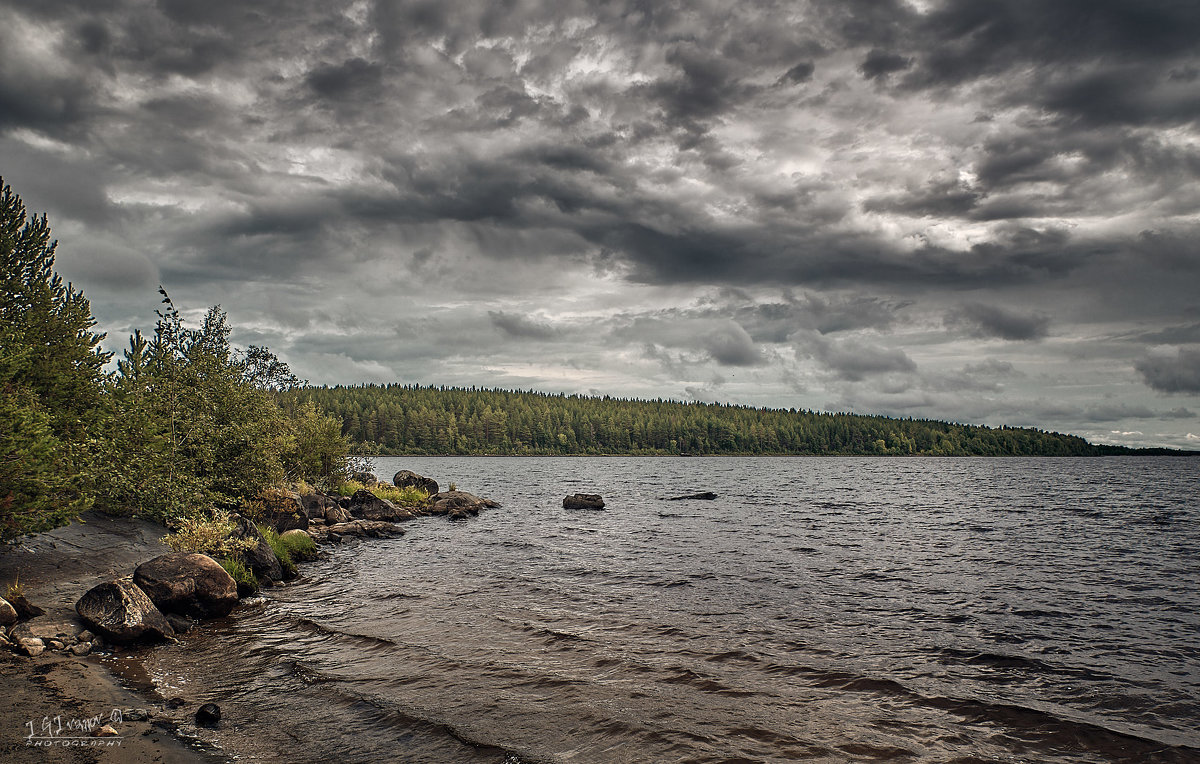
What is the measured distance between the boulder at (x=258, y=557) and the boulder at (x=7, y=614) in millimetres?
8650

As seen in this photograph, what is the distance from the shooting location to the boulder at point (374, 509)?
47000 mm

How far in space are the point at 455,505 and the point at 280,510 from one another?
69.9 feet

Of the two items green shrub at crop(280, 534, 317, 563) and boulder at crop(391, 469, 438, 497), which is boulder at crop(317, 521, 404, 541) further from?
boulder at crop(391, 469, 438, 497)

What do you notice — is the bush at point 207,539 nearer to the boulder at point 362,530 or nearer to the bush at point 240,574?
the bush at point 240,574

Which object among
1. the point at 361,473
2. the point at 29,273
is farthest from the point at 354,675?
the point at 361,473

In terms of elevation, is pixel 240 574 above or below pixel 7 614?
below

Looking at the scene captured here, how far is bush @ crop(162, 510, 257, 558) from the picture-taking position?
21.8 meters

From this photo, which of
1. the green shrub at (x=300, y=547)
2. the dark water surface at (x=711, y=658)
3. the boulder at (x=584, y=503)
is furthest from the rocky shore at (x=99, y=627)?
the boulder at (x=584, y=503)

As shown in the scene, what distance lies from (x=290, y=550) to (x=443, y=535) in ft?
39.6

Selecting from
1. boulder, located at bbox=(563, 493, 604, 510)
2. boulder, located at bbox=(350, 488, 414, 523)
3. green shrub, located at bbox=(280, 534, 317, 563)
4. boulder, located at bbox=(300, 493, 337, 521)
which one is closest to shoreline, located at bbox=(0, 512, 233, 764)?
green shrub, located at bbox=(280, 534, 317, 563)

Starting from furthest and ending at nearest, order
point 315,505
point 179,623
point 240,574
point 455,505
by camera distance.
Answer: point 455,505 < point 315,505 < point 240,574 < point 179,623

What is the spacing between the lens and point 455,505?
53.4 m

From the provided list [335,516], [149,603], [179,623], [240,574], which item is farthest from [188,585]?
[335,516]

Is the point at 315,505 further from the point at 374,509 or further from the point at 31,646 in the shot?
the point at 31,646
